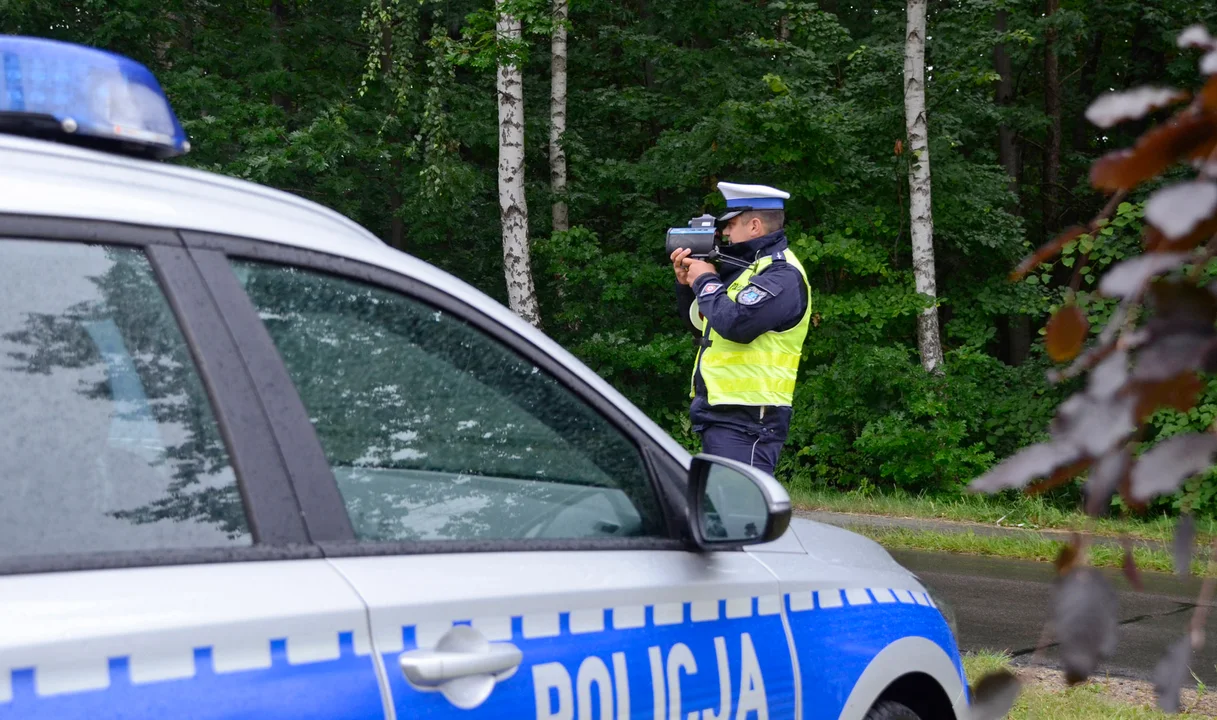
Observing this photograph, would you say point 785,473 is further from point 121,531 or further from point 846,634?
point 121,531

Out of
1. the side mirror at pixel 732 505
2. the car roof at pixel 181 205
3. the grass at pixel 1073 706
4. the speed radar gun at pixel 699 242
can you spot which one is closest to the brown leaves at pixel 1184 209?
the car roof at pixel 181 205

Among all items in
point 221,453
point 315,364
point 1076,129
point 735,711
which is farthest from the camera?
point 1076,129

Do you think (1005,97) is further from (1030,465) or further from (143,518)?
(1030,465)

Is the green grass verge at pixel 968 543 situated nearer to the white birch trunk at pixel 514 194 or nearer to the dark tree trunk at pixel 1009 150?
the white birch trunk at pixel 514 194

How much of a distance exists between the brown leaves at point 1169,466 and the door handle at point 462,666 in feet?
3.72

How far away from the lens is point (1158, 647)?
585 centimetres

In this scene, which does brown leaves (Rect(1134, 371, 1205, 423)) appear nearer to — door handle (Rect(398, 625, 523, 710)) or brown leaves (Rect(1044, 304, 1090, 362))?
brown leaves (Rect(1044, 304, 1090, 362))

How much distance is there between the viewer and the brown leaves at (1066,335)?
89cm

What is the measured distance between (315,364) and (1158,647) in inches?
207

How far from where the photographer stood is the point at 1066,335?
2.93ft

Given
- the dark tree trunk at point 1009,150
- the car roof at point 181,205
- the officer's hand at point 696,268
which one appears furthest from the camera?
the dark tree trunk at point 1009,150

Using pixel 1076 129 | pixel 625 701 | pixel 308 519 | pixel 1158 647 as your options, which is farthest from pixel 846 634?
pixel 1076 129

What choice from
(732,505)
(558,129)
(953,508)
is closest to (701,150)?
(558,129)

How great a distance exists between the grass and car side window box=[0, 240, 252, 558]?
11.6 ft
